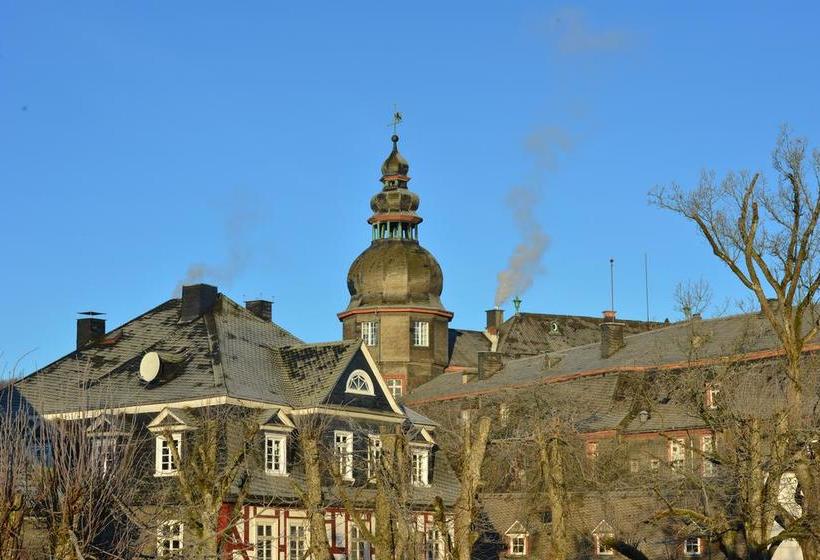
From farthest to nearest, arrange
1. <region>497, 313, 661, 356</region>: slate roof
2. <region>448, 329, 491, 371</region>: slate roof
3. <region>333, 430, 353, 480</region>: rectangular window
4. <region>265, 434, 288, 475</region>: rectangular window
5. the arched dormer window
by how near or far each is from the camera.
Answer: <region>497, 313, 661, 356</region>: slate roof < <region>448, 329, 491, 371</region>: slate roof < the arched dormer window < <region>333, 430, 353, 480</region>: rectangular window < <region>265, 434, 288, 475</region>: rectangular window

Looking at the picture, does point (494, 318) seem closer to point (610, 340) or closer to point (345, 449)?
Result: point (610, 340)

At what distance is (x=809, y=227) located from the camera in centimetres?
3844

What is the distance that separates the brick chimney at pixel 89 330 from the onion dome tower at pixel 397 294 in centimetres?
3550

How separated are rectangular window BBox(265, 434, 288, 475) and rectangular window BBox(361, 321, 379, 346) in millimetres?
42510

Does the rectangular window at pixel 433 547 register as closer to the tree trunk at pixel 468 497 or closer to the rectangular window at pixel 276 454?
the rectangular window at pixel 276 454

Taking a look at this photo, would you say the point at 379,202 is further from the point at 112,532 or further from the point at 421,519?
the point at 112,532

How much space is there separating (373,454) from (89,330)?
16705mm

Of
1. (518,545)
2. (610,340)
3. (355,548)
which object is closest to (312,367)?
(355,548)

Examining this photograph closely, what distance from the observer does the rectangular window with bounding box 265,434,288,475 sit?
167 ft

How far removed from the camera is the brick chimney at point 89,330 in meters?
58.5

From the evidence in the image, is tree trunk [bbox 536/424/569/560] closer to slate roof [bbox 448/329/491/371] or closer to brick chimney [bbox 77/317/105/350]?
brick chimney [bbox 77/317/105/350]

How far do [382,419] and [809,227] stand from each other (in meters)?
20.6

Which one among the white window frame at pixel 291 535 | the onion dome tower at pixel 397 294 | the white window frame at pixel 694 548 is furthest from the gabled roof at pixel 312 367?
the onion dome tower at pixel 397 294

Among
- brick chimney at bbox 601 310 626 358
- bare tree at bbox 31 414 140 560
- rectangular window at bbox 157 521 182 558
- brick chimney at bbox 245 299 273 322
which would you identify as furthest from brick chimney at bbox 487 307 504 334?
bare tree at bbox 31 414 140 560
